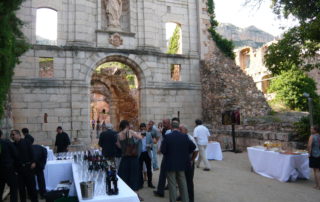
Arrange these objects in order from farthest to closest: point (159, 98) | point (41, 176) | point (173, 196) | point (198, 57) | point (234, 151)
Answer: point (198, 57), point (159, 98), point (234, 151), point (41, 176), point (173, 196)

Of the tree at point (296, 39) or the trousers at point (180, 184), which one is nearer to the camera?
the trousers at point (180, 184)

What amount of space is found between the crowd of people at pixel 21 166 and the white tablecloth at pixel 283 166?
5757 millimetres

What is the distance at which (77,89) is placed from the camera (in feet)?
42.9

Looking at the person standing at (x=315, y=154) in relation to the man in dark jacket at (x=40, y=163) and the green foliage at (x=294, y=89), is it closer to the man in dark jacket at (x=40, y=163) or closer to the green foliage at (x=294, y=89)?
the man in dark jacket at (x=40, y=163)

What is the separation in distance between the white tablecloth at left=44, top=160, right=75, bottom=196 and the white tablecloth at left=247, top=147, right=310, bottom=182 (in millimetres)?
5216

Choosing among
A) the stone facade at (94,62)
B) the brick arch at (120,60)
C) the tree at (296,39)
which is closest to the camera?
the tree at (296,39)

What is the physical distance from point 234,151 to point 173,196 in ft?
25.4

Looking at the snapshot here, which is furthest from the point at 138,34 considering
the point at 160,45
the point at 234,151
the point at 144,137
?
the point at 144,137

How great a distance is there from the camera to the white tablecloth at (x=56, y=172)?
5992mm

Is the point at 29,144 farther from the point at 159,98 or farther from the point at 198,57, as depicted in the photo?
A: the point at 198,57

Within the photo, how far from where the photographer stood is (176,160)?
4883 millimetres

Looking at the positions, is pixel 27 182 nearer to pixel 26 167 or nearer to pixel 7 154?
pixel 26 167

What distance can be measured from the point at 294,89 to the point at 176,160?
17.9m

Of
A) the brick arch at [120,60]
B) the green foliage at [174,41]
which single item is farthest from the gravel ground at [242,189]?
the green foliage at [174,41]
